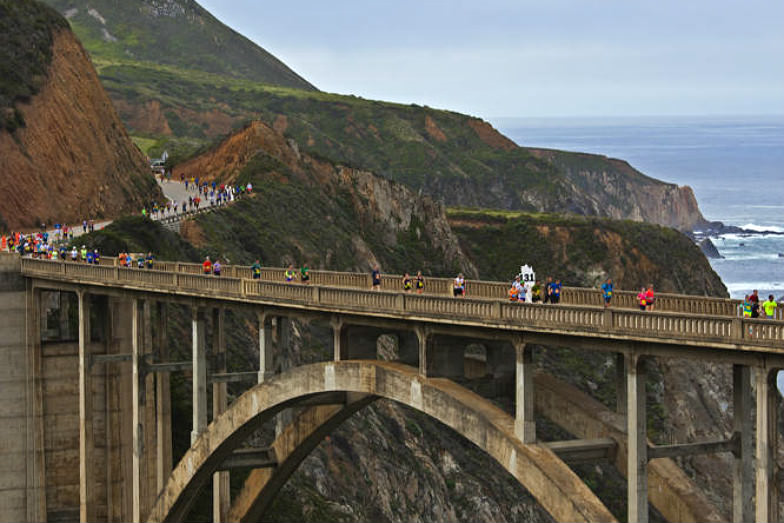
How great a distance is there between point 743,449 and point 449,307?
10.1m

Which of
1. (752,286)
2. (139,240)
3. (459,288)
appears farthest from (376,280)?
(752,286)

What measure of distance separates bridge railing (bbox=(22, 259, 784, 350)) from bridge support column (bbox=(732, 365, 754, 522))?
135 cm

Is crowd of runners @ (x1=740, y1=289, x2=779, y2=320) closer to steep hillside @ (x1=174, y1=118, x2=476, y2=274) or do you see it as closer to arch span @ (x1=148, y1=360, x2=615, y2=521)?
arch span @ (x1=148, y1=360, x2=615, y2=521)

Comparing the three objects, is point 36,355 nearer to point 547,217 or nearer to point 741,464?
point 741,464

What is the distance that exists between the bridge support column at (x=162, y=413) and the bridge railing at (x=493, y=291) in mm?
2479

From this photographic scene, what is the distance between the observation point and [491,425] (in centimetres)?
3719

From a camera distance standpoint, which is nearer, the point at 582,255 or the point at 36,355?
the point at 36,355

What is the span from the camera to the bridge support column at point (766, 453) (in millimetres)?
30172

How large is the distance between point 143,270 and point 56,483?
40.3 ft

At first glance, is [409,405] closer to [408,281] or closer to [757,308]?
[408,281]

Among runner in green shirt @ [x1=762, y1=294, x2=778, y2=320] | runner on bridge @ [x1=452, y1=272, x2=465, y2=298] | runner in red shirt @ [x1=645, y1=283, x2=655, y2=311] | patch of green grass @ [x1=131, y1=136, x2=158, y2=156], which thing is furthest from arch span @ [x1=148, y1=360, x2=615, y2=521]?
patch of green grass @ [x1=131, y1=136, x2=158, y2=156]

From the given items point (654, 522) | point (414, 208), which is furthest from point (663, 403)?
point (414, 208)

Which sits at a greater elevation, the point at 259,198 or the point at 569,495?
the point at 259,198

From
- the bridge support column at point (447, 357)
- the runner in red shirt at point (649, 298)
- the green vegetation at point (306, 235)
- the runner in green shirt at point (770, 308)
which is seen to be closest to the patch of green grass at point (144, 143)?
the green vegetation at point (306, 235)
